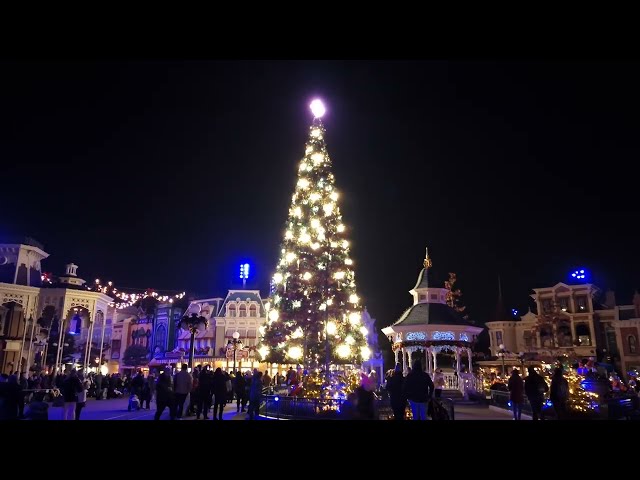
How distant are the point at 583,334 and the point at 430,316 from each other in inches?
1038

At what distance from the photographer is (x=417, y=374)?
10742 millimetres

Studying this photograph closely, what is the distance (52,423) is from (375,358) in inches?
1534

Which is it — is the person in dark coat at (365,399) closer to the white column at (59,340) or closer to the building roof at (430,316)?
the building roof at (430,316)

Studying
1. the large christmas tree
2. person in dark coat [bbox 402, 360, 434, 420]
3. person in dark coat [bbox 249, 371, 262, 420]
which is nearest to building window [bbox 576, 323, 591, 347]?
the large christmas tree

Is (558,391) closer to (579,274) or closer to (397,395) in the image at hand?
(397,395)

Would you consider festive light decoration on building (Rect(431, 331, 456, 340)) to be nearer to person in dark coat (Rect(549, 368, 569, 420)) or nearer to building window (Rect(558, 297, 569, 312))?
person in dark coat (Rect(549, 368, 569, 420))

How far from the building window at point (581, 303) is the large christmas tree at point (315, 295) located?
32.4 m

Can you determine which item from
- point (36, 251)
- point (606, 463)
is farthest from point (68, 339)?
point (606, 463)

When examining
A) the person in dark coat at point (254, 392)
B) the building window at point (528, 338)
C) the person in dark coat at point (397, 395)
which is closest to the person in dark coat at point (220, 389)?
the person in dark coat at point (254, 392)

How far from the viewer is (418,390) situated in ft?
34.9

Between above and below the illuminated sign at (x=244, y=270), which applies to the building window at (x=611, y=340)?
below

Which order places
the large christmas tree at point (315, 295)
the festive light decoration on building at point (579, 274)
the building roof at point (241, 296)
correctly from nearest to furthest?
the large christmas tree at point (315, 295) → the building roof at point (241, 296) → the festive light decoration on building at point (579, 274)

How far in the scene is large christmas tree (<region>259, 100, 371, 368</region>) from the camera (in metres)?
22.2

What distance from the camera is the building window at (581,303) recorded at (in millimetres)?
45969
